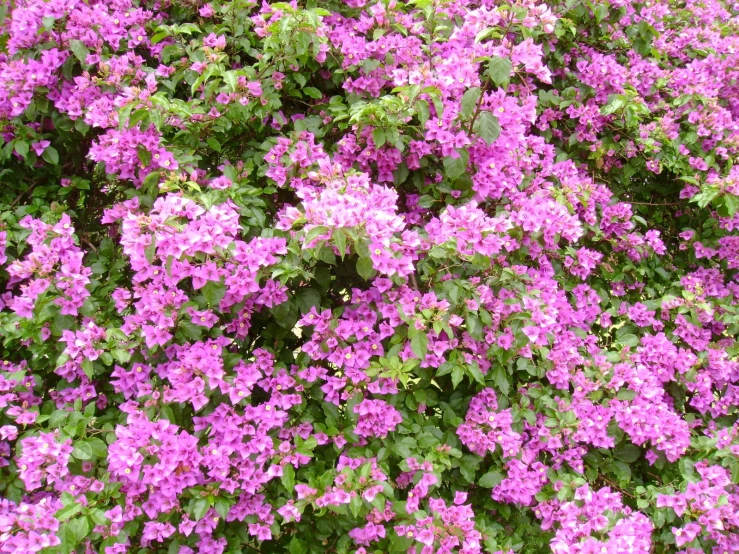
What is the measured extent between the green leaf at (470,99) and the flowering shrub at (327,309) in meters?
Answer: 0.01

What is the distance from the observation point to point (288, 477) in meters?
2.05

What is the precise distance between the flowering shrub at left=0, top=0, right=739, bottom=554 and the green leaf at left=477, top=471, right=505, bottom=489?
0.21 feet

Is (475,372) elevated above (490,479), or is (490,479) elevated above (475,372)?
(475,372)

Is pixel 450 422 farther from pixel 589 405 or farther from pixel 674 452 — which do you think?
pixel 674 452

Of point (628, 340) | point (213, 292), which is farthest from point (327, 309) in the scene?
point (628, 340)

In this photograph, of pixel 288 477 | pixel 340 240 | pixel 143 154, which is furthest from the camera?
pixel 143 154

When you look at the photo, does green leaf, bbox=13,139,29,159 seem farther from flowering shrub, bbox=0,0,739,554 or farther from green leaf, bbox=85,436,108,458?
green leaf, bbox=85,436,108,458

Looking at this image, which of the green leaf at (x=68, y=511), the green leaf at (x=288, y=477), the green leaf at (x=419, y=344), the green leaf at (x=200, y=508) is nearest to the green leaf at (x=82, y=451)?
the green leaf at (x=68, y=511)

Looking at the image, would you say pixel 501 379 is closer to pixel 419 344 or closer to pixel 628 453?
pixel 419 344

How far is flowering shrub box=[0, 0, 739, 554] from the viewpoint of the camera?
2043 millimetres

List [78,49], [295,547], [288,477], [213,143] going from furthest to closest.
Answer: [213,143]
[78,49]
[295,547]
[288,477]

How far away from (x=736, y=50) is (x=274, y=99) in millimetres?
2613

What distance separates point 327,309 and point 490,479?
0.90 m

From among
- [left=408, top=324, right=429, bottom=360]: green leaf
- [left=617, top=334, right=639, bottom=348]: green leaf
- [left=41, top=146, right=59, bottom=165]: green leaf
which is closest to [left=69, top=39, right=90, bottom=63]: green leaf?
[left=41, top=146, right=59, bottom=165]: green leaf
